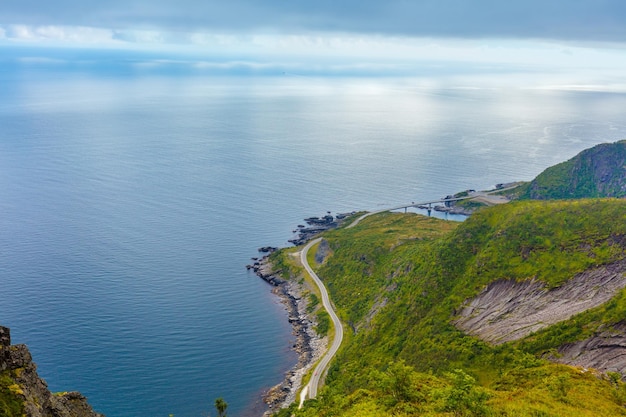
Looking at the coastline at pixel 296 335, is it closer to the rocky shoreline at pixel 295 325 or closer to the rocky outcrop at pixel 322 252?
the rocky shoreline at pixel 295 325

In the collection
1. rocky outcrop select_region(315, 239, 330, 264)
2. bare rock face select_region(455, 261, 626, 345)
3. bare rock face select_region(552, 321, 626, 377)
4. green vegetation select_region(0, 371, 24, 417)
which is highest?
rocky outcrop select_region(315, 239, 330, 264)

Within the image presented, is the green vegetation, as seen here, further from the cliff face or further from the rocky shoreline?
the rocky shoreline

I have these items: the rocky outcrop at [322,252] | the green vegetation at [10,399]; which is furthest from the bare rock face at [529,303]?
the green vegetation at [10,399]

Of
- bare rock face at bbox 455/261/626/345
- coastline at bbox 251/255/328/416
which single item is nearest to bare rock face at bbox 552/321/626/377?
bare rock face at bbox 455/261/626/345

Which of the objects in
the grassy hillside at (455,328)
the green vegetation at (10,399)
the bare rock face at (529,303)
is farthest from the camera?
the bare rock face at (529,303)

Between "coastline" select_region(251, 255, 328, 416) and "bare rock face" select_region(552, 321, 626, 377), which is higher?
"coastline" select_region(251, 255, 328, 416)

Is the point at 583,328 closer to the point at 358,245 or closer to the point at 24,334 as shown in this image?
the point at 358,245
